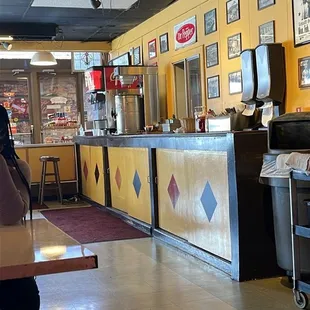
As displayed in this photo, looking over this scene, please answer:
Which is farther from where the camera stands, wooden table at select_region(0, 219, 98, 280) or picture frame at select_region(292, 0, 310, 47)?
picture frame at select_region(292, 0, 310, 47)

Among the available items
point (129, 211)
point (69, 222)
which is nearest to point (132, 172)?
point (129, 211)

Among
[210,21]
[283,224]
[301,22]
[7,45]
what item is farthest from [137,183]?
[7,45]

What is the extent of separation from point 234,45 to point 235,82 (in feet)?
1.50

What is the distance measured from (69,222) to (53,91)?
20.6ft

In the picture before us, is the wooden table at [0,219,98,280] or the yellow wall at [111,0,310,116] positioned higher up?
the yellow wall at [111,0,310,116]

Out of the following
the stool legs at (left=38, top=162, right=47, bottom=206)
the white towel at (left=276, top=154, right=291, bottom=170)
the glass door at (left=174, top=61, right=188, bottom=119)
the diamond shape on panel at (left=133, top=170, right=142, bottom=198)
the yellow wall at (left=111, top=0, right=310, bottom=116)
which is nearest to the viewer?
the white towel at (left=276, top=154, right=291, bottom=170)

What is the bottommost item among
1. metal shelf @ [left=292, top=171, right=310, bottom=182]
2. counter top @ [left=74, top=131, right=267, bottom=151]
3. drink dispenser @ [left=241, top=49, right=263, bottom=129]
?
metal shelf @ [left=292, top=171, right=310, bottom=182]

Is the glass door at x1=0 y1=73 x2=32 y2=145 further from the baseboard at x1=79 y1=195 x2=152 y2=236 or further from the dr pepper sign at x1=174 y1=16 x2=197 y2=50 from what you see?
the dr pepper sign at x1=174 y1=16 x2=197 y2=50

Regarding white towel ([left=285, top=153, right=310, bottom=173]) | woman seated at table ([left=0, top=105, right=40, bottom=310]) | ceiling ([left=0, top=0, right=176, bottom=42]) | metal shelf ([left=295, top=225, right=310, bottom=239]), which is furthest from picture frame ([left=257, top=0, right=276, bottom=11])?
woman seated at table ([left=0, top=105, right=40, bottom=310])

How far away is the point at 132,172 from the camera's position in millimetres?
6871

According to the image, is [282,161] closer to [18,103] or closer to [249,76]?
[249,76]

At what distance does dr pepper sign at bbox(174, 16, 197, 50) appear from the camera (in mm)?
7522

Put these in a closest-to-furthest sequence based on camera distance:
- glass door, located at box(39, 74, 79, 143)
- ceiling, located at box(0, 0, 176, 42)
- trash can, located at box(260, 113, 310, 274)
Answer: trash can, located at box(260, 113, 310, 274) < ceiling, located at box(0, 0, 176, 42) < glass door, located at box(39, 74, 79, 143)

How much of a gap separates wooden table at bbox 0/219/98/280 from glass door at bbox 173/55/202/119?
5844mm
